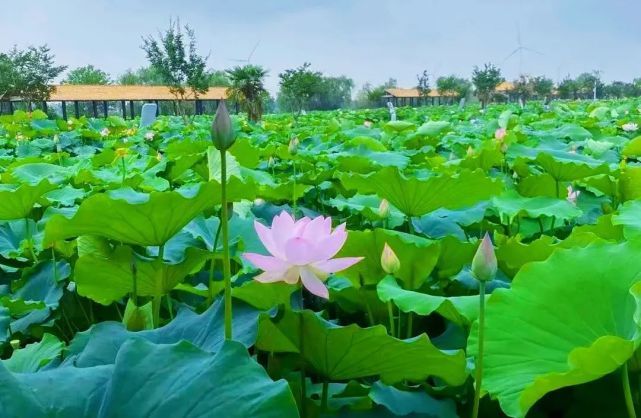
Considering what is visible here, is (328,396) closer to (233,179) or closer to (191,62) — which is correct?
(233,179)

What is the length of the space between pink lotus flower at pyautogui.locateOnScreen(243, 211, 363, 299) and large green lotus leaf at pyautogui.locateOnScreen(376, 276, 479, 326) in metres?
0.14

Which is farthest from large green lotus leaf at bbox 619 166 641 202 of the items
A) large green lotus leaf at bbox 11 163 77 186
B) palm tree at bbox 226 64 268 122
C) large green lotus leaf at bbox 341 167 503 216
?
palm tree at bbox 226 64 268 122

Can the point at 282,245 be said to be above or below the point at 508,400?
above

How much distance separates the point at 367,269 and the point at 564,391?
30 centimetres

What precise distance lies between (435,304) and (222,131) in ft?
0.89

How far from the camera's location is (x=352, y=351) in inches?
21.5

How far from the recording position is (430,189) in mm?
1042

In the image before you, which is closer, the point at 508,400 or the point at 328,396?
the point at 508,400

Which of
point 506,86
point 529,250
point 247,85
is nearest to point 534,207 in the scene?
point 529,250

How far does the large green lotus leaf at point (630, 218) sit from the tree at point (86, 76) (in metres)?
48.6

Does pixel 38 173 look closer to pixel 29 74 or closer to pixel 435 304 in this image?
pixel 435 304

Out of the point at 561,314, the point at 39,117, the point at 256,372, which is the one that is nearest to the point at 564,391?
the point at 561,314

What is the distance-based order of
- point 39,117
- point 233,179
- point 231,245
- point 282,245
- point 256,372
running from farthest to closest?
point 39,117
point 231,245
point 233,179
point 282,245
point 256,372

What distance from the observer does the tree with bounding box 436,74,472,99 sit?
40.1m
